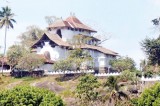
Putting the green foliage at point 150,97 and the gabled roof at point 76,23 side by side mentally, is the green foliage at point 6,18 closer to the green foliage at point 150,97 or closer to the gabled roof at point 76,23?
the gabled roof at point 76,23

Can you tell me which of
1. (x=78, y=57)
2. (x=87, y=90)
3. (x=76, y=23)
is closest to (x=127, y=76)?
(x=87, y=90)

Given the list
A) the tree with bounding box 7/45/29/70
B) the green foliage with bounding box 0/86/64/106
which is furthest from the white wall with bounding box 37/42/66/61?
the green foliage with bounding box 0/86/64/106

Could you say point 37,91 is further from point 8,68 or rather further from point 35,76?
point 8,68

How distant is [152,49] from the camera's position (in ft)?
284

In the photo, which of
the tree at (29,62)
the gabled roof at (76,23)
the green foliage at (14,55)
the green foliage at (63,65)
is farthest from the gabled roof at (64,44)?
the green foliage at (63,65)

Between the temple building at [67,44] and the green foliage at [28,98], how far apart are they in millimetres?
37215

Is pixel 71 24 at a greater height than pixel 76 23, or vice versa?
pixel 76 23

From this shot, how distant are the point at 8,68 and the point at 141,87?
113 ft

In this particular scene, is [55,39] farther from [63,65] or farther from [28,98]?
[28,98]

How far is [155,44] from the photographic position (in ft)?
283

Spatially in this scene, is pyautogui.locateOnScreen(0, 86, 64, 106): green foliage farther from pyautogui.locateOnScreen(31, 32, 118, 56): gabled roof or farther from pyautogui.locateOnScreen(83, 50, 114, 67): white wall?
pyautogui.locateOnScreen(83, 50, 114, 67): white wall

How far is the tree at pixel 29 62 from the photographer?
3570 inches

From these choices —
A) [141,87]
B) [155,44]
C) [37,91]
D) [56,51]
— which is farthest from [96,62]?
[37,91]

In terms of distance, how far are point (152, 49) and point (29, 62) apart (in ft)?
79.3
